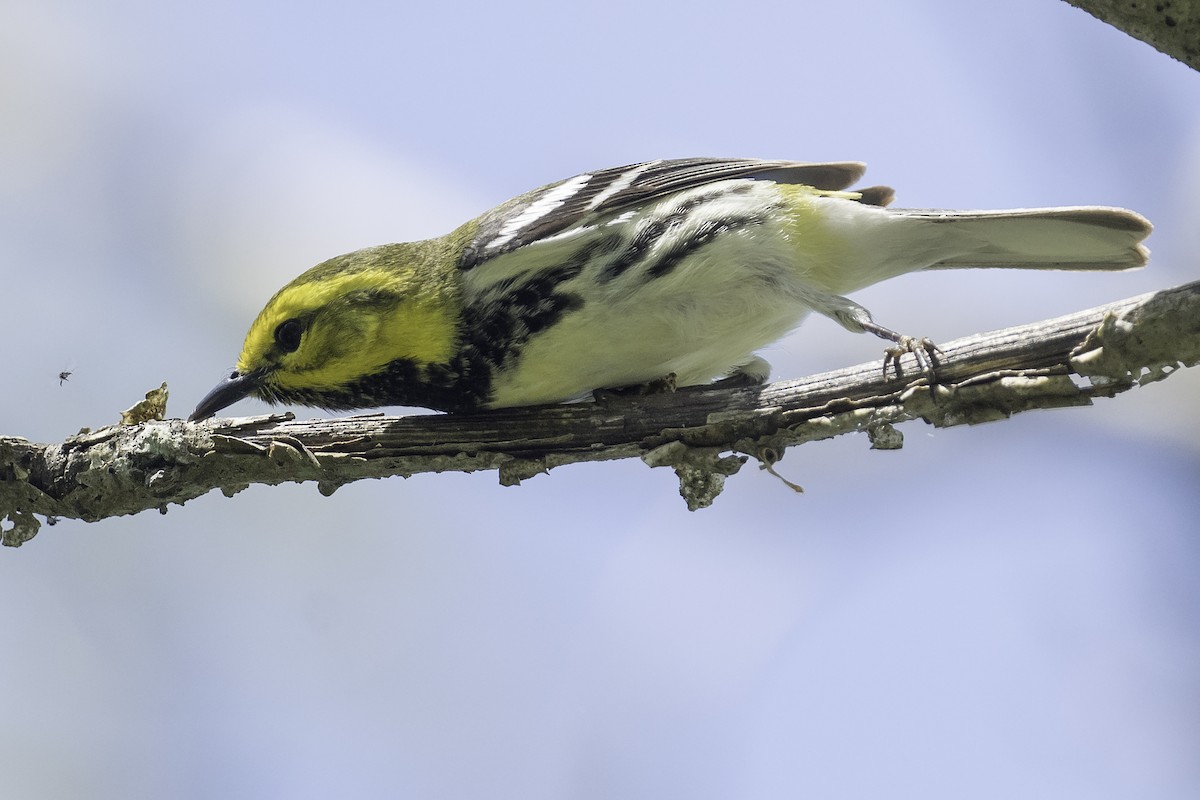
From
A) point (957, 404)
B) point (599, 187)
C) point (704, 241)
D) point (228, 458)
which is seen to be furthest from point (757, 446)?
point (228, 458)

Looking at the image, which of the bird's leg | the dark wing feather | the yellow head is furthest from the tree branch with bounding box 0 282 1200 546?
the dark wing feather

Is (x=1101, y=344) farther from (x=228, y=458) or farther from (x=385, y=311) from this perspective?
(x=228, y=458)

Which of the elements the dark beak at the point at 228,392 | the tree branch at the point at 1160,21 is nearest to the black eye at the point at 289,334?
the dark beak at the point at 228,392

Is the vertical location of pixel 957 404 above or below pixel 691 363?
below

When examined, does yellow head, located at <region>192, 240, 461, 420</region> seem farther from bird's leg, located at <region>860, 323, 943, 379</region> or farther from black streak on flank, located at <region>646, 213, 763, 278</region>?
bird's leg, located at <region>860, 323, 943, 379</region>

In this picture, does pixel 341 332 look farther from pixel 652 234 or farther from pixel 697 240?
pixel 697 240

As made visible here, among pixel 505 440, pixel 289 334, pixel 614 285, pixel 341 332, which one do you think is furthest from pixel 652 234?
pixel 289 334
